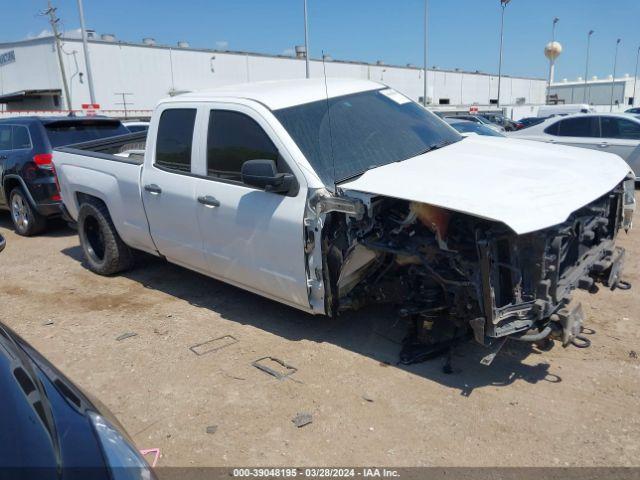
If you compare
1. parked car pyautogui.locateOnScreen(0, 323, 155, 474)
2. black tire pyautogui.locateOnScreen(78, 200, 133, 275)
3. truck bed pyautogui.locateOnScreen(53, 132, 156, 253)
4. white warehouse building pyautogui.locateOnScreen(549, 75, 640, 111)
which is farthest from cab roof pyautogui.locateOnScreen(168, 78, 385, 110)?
white warehouse building pyautogui.locateOnScreen(549, 75, 640, 111)

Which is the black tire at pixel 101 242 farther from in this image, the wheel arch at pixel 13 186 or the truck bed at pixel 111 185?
the wheel arch at pixel 13 186

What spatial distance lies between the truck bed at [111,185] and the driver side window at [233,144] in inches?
44.4

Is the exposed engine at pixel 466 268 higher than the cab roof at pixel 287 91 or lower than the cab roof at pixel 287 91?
lower

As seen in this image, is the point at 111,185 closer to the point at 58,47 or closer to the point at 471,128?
the point at 471,128

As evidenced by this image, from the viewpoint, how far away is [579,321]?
3.60 meters

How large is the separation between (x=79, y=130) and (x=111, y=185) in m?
3.50

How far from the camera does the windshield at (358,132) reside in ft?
13.2

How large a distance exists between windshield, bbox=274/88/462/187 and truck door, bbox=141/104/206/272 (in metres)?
1.06

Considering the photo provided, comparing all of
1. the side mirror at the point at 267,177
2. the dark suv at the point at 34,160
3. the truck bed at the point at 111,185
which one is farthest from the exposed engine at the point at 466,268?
the dark suv at the point at 34,160

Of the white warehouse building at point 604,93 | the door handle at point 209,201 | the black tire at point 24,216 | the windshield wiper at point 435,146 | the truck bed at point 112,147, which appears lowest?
the white warehouse building at point 604,93

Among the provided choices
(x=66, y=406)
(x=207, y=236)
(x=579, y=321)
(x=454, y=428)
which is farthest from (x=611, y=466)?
(x=207, y=236)

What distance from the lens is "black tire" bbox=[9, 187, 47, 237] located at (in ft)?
26.8

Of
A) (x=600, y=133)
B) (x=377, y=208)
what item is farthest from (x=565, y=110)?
(x=377, y=208)

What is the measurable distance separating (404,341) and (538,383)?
38.1 inches
